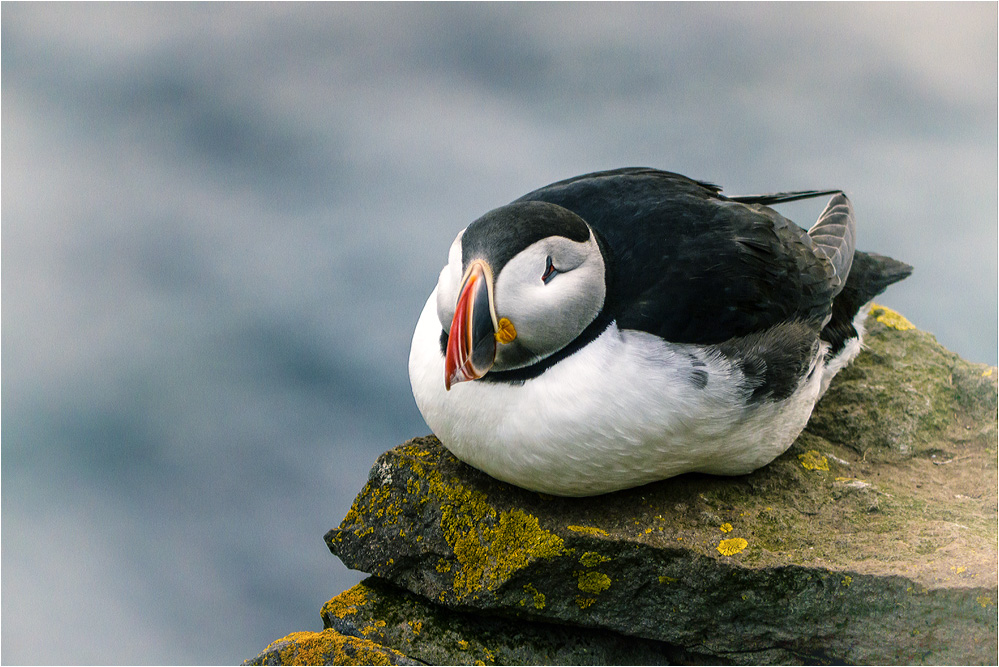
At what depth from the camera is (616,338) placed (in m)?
3.62

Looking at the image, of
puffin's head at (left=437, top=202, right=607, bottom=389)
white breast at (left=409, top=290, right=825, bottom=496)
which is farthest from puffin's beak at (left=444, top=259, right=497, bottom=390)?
white breast at (left=409, top=290, right=825, bottom=496)

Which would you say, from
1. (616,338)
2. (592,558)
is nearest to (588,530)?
(592,558)

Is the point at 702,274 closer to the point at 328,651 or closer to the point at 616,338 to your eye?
the point at 616,338

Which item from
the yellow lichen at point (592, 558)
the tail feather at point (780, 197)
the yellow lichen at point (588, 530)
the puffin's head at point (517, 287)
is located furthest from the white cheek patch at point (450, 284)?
the tail feather at point (780, 197)

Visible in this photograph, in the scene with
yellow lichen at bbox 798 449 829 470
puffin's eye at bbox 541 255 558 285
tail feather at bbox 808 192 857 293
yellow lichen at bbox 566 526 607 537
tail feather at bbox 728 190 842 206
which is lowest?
yellow lichen at bbox 566 526 607 537

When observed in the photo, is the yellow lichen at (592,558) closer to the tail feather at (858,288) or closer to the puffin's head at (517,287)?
the puffin's head at (517,287)

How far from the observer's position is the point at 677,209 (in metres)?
3.84

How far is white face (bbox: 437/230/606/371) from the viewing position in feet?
11.1

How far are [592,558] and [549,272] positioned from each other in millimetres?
1153

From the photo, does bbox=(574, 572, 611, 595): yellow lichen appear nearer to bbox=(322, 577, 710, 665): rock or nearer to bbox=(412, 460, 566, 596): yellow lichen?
bbox=(412, 460, 566, 596): yellow lichen

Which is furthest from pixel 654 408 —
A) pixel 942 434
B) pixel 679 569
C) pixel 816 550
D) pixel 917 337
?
pixel 917 337

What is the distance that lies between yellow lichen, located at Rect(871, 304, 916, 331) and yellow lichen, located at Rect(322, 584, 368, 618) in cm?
327

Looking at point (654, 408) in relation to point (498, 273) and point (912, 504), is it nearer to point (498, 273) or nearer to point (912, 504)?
point (498, 273)

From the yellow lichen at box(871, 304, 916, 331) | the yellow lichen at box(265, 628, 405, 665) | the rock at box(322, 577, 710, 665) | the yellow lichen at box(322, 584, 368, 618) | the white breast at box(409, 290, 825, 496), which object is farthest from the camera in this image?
the yellow lichen at box(871, 304, 916, 331)
